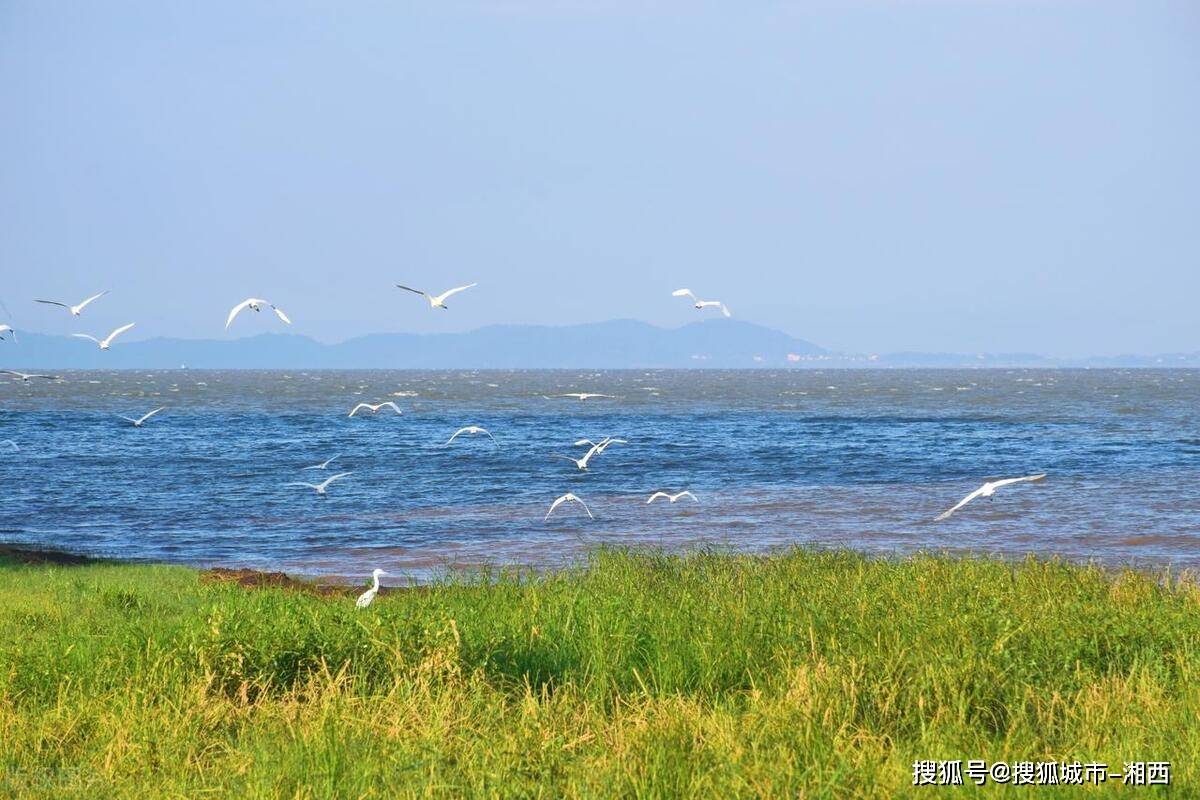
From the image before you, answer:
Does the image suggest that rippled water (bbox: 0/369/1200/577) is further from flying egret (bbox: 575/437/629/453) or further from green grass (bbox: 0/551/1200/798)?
green grass (bbox: 0/551/1200/798)

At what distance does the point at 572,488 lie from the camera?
3266cm

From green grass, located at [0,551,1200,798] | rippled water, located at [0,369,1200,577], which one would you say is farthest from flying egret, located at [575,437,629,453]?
green grass, located at [0,551,1200,798]

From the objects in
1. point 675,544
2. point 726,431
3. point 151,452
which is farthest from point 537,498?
point 726,431

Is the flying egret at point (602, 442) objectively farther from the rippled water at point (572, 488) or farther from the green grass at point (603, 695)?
the green grass at point (603, 695)

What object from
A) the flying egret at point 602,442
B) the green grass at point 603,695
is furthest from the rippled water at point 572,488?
the green grass at point 603,695

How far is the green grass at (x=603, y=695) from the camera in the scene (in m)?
5.93

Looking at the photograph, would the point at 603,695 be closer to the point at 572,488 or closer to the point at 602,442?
the point at 572,488

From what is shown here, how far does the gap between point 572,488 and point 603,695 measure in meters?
25.1

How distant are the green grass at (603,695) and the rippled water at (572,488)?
417 inches

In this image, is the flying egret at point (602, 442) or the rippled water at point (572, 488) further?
the flying egret at point (602, 442)

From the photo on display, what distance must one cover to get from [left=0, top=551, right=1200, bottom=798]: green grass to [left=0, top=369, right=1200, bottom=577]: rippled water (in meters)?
Answer: 10.6

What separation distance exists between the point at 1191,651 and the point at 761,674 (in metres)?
3.15

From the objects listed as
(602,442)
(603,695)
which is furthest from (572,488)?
(603,695)

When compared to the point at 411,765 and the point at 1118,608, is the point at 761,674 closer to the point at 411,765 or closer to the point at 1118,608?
the point at 411,765
